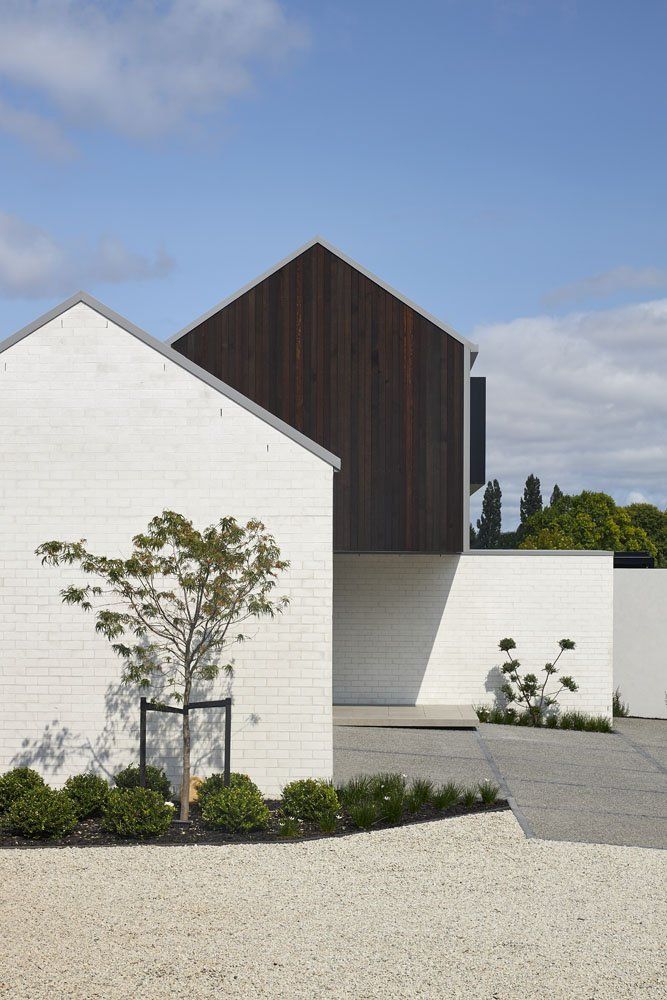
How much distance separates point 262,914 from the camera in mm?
7582

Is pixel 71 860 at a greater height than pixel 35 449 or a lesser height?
lesser

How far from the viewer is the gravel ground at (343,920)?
6.39 meters

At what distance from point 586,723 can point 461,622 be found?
111 inches

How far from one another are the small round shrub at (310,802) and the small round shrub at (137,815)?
1.21 meters

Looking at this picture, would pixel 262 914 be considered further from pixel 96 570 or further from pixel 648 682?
pixel 648 682

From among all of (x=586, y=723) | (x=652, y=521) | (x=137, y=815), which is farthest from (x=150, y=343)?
(x=652, y=521)

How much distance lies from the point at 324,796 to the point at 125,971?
13.0ft

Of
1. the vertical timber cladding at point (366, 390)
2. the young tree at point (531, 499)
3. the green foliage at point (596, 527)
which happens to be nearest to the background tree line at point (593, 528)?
the green foliage at point (596, 527)

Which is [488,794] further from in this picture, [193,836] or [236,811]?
[193,836]

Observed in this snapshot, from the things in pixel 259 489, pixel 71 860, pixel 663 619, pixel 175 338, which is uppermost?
pixel 175 338

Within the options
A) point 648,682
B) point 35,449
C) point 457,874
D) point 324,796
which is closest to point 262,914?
point 457,874

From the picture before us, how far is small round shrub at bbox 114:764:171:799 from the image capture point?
35.6ft

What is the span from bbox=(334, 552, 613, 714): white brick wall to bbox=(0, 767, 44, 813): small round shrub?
8845 millimetres

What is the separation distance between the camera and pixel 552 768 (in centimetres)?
1366
